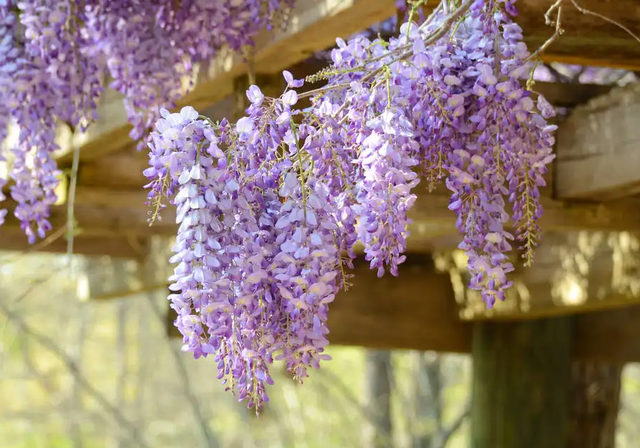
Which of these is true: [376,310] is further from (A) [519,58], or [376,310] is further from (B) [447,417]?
(B) [447,417]

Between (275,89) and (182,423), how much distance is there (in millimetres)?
9560

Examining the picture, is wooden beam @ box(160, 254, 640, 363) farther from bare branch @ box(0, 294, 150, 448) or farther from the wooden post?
bare branch @ box(0, 294, 150, 448)

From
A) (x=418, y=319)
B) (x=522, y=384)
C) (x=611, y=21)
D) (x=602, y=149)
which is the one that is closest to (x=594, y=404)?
(x=522, y=384)

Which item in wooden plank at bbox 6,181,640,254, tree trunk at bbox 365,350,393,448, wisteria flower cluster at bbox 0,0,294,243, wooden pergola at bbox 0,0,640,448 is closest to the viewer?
wooden pergola at bbox 0,0,640,448

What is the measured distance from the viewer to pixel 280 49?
80.6 inches

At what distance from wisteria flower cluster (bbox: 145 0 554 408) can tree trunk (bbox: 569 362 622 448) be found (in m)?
2.62

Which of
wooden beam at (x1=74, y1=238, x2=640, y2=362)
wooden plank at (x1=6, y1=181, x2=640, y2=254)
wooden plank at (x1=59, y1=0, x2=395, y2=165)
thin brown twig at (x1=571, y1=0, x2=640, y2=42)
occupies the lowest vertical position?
wooden beam at (x1=74, y1=238, x2=640, y2=362)

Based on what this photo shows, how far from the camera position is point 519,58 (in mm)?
1535

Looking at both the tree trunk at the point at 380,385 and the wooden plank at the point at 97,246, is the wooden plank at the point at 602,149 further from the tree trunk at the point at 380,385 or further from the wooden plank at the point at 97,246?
the tree trunk at the point at 380,385

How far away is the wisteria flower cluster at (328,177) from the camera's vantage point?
1.31 meters

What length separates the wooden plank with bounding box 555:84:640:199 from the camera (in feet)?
7.21

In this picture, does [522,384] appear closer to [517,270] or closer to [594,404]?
A: [594,404]

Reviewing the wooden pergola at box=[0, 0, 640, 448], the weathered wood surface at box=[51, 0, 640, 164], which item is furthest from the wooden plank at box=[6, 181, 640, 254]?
the weathered wood surface at box=[51, 0, 640, 164]

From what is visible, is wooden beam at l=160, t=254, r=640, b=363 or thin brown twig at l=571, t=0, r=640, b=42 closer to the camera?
thin brown twig at l=571, t=0, r=640, b=42
